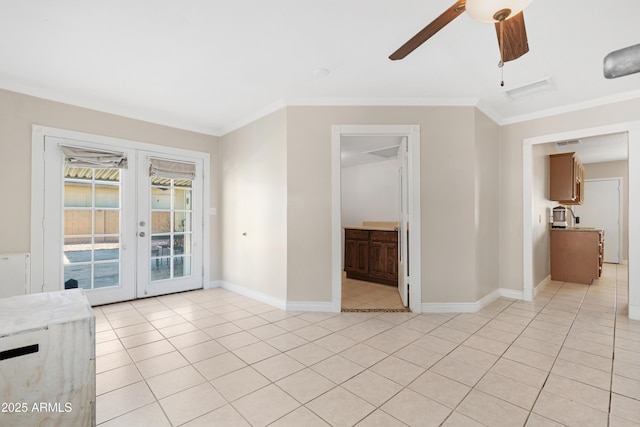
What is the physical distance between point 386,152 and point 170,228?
3811 millimetres

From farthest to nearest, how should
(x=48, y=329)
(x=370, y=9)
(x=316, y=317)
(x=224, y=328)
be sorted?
(x=316, y=317) → (x=224, y=328) → (x=370, y=9) → (x=48, y=329)

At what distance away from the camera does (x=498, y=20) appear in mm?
1401

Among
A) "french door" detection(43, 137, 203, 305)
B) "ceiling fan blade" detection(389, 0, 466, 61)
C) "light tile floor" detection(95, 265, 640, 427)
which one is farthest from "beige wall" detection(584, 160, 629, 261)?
"french door" detection(43, 137, 203, 305)

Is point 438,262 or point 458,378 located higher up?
point 438,262

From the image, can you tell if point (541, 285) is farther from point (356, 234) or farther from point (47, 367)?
point (47, 367)

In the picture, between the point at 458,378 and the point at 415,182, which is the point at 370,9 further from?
the point at 458,378

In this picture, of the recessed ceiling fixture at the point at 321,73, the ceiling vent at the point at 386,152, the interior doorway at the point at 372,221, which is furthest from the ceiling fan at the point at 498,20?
Answer: the ceiling vent at the point at 386,152

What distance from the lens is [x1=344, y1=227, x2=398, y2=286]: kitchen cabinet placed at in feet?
15.8

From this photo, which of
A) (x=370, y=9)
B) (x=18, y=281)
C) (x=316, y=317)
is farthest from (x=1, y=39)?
(x=316, y=317)

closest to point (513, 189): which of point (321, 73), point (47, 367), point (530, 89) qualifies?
point (530, 89)

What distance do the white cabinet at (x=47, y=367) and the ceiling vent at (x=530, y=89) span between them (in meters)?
4.21

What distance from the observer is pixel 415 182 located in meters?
3.50

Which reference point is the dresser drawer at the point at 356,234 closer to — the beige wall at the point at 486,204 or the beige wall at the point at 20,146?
the beige wall at the point at 486,204

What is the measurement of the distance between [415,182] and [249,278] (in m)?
2.61
